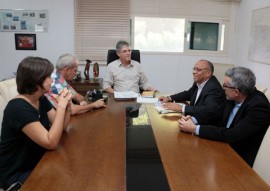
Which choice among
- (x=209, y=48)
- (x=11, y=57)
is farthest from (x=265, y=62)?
(x=11, y=57)

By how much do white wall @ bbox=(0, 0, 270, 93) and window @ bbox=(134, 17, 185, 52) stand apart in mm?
171

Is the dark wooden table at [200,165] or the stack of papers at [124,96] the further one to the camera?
the stack of papers at [124,96]

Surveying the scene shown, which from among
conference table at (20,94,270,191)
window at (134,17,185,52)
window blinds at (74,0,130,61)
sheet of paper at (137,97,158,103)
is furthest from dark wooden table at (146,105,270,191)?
window at (134,17,185,52)

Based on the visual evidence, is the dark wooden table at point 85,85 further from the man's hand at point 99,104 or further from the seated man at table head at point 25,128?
the seated man at table head at point 25,128

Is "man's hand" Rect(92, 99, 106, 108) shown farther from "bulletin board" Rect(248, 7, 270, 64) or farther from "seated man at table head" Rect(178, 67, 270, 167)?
"bulletin board" Rect(248, 7, 270, 64)

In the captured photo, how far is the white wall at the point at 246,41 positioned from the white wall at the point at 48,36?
2694 millimetres

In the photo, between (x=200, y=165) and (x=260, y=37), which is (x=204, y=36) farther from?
(x=200, y=165)

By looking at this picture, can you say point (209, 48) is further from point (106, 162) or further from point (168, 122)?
point (106, 162)

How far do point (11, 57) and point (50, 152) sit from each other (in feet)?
11.1

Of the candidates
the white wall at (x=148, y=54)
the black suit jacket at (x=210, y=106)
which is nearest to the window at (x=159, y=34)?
the white wall at (x=148, y=54)

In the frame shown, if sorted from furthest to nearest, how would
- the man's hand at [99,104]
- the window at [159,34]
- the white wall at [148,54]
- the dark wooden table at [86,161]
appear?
the window at [159,34]
the white wall at [148,54]
the man's hand at [99,104]
the dark wooden table at [86,161]

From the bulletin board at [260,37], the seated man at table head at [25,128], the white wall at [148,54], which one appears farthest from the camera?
the white wall at [148,54]

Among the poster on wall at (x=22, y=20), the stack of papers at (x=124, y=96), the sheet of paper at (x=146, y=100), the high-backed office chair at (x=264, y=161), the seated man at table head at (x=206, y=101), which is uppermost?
the poster on wall at (x=22, y=20)

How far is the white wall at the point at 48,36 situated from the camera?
13.5 feet
